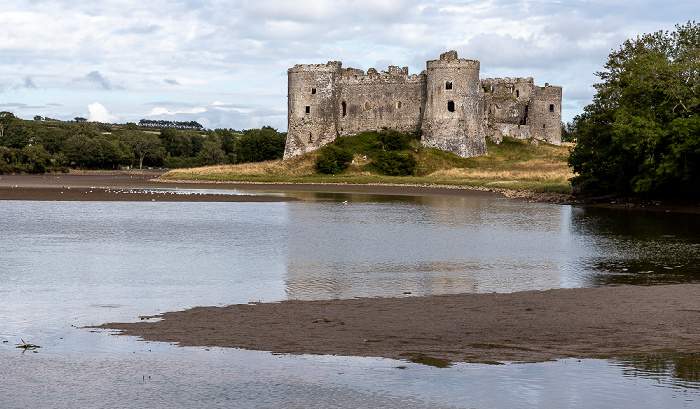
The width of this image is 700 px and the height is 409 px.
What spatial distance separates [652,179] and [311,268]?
2665 cm

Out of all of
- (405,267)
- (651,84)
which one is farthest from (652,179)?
(405,267)

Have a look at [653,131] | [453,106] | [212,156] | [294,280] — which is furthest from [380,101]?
[294,280]

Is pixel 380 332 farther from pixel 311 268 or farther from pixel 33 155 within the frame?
pixel 33 155

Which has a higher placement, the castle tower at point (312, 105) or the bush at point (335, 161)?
the castle tower at point (312, 105)

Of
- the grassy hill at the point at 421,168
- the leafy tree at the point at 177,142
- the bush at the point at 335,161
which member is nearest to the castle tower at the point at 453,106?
the grassy hill at the point at 421,168

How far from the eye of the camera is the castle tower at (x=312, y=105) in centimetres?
7850

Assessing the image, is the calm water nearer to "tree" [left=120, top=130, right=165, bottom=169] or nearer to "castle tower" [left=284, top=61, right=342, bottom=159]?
"castle tower" [left=284, top=61, right=342, bottom=159]

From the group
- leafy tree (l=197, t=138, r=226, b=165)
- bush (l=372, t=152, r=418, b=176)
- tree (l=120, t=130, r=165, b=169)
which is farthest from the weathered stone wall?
tree (l=120, t=130, r=165, b=169)

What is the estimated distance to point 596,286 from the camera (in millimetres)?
17375

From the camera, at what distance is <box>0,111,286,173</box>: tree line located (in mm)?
97938

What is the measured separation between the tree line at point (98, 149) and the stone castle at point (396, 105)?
2887cm

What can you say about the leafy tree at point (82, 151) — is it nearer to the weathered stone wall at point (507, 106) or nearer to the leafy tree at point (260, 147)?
the leafy tree at point (260, 147)

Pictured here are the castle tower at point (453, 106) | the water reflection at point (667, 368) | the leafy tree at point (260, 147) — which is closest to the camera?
the water reflection at point (667, 368)

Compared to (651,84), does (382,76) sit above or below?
above
